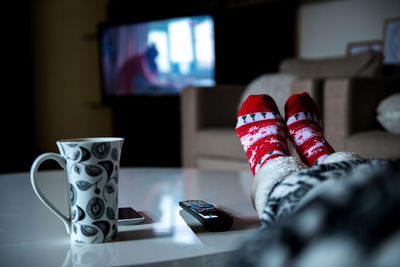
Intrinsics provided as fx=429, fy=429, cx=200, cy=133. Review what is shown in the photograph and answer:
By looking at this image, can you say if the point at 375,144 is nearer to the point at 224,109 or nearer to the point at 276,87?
the point at 276,87

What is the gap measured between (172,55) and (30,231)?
3.19 m

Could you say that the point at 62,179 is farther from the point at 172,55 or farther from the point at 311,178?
the point at 172,55

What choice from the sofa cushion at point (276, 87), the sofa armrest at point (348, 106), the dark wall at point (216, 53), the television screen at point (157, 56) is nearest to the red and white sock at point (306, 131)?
the sofa armrest at point (348, 106)

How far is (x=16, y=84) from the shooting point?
3.88 metres

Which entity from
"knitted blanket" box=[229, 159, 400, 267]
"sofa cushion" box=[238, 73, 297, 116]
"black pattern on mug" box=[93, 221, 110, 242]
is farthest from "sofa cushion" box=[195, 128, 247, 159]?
"knitted blanket" box=[229, 159, 400, 267]

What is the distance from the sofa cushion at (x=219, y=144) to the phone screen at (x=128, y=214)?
4.65 feet

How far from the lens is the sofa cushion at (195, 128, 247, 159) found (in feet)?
6.77

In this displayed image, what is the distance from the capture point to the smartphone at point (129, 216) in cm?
57

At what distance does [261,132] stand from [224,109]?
1.58m

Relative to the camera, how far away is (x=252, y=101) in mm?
1007

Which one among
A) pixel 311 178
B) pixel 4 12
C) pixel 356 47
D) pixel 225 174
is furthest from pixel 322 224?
pixel 4 12

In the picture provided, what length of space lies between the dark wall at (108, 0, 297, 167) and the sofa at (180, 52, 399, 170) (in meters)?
0.71

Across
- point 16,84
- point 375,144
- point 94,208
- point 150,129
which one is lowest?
point 150,129

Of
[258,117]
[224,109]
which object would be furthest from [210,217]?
[224,109]
